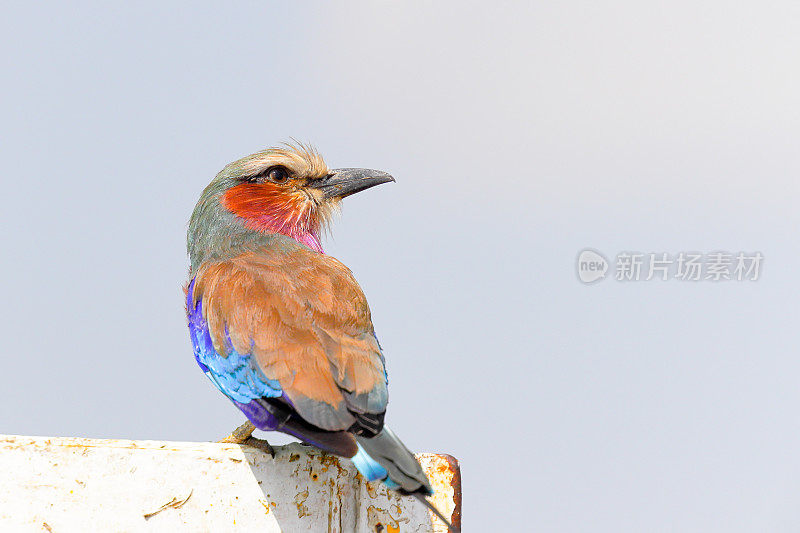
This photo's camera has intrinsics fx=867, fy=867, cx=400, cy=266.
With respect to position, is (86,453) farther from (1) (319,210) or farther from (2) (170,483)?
(1) (319,210)

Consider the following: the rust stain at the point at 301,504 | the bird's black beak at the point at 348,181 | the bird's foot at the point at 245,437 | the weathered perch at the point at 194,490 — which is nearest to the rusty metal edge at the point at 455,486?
the weathered perch at the point at 194,490

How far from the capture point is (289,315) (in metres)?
3.15

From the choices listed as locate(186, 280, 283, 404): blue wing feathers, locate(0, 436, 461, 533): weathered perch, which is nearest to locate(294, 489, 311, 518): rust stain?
locate(0, 436, 461, 533): weathered perch

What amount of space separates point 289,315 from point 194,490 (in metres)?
0.95

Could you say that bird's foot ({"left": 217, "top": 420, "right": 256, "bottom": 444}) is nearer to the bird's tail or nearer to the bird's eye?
the bird's tail

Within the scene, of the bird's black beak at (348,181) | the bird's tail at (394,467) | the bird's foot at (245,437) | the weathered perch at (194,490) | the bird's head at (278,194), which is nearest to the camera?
the weathered perch at (194,490)

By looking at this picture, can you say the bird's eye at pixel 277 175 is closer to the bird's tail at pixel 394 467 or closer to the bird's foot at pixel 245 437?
the bird's foot at pixel 245 437

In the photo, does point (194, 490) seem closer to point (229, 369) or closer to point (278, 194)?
point (229, 369)

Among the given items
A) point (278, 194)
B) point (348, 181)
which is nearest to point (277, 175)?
point (278, 194)

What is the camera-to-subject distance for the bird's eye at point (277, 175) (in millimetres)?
4312

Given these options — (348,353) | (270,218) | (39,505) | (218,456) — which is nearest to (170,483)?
(218,456)

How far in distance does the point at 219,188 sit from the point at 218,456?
214cm

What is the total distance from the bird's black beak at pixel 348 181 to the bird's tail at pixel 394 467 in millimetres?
2069

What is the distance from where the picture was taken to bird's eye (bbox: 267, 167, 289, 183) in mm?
4312
